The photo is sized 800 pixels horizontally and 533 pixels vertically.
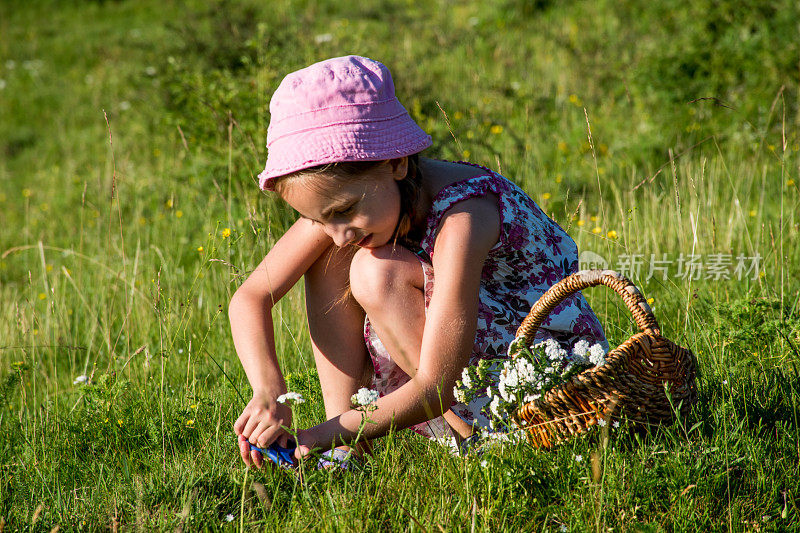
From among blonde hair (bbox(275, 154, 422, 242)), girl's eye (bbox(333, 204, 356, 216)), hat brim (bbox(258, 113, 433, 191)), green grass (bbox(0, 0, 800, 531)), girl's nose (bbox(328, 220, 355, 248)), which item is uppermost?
hat brim (bbox(258, 113, 433, 191))

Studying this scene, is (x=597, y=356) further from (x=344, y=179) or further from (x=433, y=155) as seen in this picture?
(x=433, y=155)

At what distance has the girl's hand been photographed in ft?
6.43

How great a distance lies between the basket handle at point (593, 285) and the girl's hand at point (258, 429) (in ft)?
2.21

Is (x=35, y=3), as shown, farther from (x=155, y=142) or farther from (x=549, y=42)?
(x=549, y=42)

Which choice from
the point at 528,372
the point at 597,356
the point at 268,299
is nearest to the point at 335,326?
the point at 268,299

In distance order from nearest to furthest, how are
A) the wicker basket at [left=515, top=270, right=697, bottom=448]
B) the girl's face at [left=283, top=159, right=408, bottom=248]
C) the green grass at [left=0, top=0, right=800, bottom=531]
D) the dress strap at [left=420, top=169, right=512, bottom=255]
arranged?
the wicker basket at [left=515, top=270, right=697, bottom=448]
the green grass at [left=0, top=0, right=800, bottom=531]
the girl's face at [left=283, top=159, right=408, bottom=248]
the dress strap at [left=420, top=169, right=512, bottom=255]

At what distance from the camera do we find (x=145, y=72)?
686cm

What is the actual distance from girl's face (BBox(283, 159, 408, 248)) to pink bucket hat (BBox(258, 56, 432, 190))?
0.06 meters

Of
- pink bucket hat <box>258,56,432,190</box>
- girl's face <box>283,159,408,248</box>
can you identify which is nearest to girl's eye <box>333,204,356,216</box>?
girl's face <box>283,159,408,248</box>

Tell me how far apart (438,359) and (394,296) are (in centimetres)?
29

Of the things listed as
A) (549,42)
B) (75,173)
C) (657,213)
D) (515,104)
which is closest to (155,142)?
(75,173)

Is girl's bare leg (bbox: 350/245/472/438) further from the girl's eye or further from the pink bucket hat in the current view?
the pink bucket hat

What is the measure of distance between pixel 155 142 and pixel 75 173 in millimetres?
755

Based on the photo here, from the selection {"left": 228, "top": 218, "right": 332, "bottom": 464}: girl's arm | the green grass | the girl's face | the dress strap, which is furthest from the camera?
{"left": 228, "top": 218, "right": 332, "bottom": 464}: girl's arm
